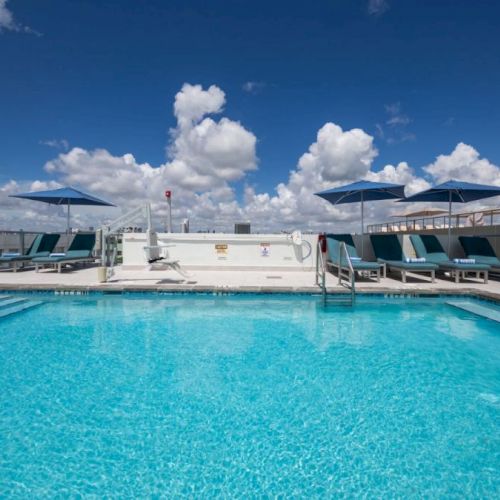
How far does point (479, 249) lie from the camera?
8305 millimetres

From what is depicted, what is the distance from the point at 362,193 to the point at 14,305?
9774 millimetres

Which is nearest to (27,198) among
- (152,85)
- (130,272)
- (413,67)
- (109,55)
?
(130,272)

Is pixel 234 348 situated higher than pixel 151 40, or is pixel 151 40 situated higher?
pixel 151 40

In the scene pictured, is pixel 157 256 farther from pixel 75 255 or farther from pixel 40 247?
pixel 40 247

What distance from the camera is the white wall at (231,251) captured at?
9.25 meters

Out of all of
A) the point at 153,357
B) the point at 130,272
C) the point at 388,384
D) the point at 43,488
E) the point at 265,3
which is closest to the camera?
the point at 43,488

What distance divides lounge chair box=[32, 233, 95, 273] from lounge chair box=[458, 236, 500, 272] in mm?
11911

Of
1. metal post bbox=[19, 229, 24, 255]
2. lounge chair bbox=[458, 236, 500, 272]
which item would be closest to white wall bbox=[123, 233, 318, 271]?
metal post bbox=[19, 229, 24, 255]

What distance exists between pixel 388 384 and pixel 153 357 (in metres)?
2.71

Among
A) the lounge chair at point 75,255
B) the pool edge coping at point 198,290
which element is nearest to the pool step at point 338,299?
the pool edge coping at point 198,290

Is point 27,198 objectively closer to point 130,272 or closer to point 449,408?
point 130,272

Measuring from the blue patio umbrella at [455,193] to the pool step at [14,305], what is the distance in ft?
35.2

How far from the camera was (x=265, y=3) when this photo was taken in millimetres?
9664

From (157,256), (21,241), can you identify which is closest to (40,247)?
(21,241)
